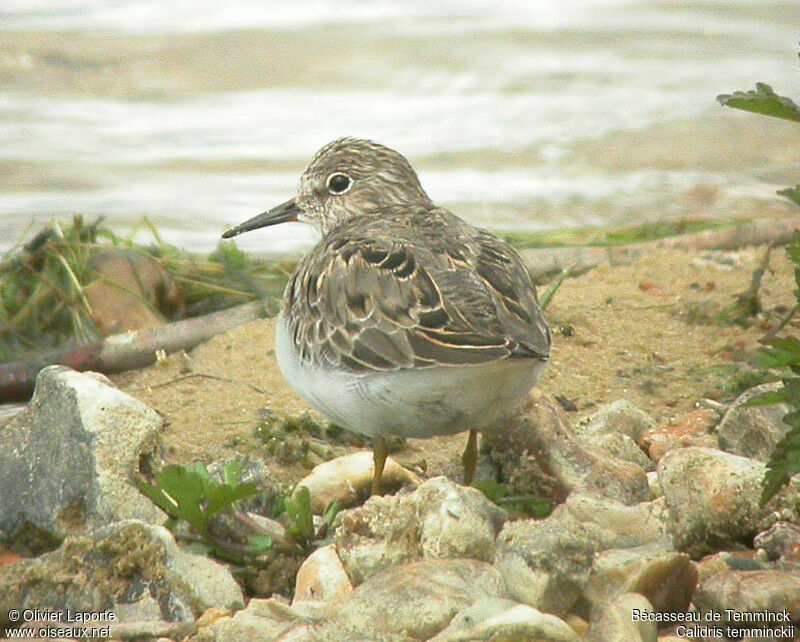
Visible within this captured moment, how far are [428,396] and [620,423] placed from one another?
1003 mm

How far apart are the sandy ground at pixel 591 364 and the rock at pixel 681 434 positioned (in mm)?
145

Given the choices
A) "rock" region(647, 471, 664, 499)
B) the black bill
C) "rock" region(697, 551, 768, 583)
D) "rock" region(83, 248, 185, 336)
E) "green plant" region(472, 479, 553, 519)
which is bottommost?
"rock" region(83, 248, 185, 336)

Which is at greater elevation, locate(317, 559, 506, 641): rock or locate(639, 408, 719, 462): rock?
locate(317, 559, 506, 641): rock

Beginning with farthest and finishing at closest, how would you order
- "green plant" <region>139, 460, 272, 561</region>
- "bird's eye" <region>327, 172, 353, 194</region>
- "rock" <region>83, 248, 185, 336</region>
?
"rock" <region>83, 248, 185, 336</region>
"bird's eye" <region>327, 172, 353, 194</region>
"green plant" <region>139, 460, 272, 561</region>

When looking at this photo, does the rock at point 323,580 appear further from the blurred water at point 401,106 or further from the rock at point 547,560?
the blurred water at point 401,106

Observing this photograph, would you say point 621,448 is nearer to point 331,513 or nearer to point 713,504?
point 713,504

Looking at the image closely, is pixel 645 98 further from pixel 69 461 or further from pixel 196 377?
pixel 69 461

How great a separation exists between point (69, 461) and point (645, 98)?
8.71 m

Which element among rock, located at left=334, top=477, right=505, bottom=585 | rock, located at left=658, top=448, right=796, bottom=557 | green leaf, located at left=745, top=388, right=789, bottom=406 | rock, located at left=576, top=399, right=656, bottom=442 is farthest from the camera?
rock, located at left=576, top=399, right=656, bottom=442

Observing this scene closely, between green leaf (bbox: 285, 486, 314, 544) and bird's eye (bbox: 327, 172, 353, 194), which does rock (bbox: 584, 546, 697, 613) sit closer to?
green leaf (bbox: 285, 486, 314, 544)

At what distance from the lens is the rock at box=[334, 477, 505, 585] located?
3.42 m

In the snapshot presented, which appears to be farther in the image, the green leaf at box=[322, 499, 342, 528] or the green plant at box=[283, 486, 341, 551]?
the green leaf at box=[322, 499, 342, 528]

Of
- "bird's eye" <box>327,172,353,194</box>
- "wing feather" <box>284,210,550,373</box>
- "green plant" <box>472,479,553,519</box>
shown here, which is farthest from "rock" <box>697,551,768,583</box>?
"bird's eye" <box>327,172,353,194</box>

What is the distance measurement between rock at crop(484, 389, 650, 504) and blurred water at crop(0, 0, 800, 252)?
4.71 meters
